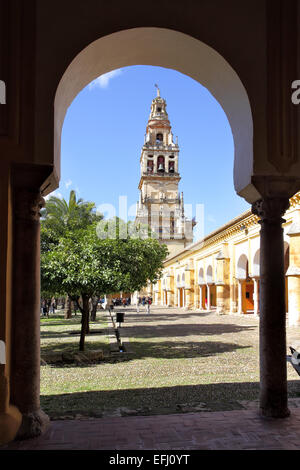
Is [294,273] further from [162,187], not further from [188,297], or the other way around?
[162,187]

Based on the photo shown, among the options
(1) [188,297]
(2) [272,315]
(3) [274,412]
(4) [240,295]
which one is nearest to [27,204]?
(2) [272,315]

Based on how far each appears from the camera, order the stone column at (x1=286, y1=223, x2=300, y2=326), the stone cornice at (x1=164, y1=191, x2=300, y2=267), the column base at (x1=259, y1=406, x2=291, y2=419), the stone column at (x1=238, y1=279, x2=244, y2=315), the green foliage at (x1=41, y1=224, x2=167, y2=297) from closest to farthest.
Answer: the column base at (x1=259, y1=406, x2=291, y2=419) < the green foliage at (x1=41, y1=224, x2=167, y2=297) < the stone column at (x1=286, y1=223, x2=300, y2=326) < the stone cornice at (x1=164, y1=191, x2=300, y2=267) < the stone column at (x1=238, y1=279, x2=244, y2=315)

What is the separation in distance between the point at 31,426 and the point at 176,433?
1375 mm

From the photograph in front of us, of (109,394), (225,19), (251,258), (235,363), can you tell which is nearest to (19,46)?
(225,19)

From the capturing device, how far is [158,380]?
7457 millimetres

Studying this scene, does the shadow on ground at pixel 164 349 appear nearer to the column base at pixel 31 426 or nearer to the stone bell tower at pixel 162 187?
the column base at pixel 31 426

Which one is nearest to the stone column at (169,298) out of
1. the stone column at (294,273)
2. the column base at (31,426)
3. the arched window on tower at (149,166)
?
the arched window on tower at (149,166)

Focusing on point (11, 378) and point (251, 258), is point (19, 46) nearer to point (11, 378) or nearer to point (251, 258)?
point (11, 378)

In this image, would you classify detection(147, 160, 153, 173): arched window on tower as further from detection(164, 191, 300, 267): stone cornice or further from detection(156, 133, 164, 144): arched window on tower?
detection(164, 191, 300, 267): stone cornice

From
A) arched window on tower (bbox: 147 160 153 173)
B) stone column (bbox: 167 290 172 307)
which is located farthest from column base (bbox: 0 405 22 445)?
arched window on tower (bbox: 147 160 153 173)

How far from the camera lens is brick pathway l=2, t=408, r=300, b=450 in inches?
139

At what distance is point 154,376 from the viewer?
788cm

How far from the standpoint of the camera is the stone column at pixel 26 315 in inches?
151

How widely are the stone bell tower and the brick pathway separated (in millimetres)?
54500
